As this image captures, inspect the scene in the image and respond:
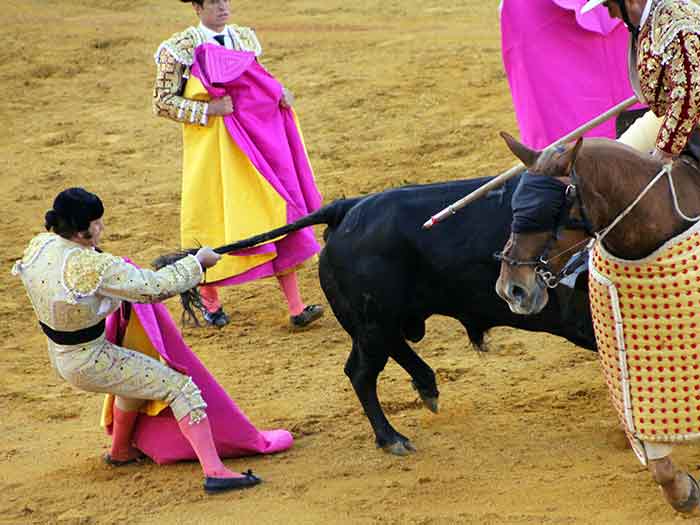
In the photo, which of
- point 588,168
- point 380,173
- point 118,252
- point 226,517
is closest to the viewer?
point 588,168

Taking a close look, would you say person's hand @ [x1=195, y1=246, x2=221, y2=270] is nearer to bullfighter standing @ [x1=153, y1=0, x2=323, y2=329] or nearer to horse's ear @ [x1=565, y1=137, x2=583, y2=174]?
horse's ear @ [x1=565, y1=137, x2=583, y2=174]

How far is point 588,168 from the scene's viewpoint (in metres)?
4.02

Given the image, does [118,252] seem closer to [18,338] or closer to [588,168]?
[18,338]

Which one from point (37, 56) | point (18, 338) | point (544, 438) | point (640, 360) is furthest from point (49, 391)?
point (37, 56)

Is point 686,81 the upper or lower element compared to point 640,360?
upper

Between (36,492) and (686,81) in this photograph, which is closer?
(686,81)

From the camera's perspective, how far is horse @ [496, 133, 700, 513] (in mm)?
4012

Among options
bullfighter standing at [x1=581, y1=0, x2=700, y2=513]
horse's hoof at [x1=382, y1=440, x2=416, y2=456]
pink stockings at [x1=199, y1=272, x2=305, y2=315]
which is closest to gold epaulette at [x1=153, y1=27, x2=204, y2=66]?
pink stockings at [x1=199, y1=272, x2=305, y2=315]

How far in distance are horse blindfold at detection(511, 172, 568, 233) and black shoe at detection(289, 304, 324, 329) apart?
3.59m

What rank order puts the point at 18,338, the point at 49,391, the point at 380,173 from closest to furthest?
the point at 49,391 < the point at 18,338 < the point at 380,173

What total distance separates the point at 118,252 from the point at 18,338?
1.50 m

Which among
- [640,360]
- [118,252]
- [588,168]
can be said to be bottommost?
[118,252]

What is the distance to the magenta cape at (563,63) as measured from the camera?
6.95 metres

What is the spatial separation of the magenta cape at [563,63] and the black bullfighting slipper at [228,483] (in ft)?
8.54
